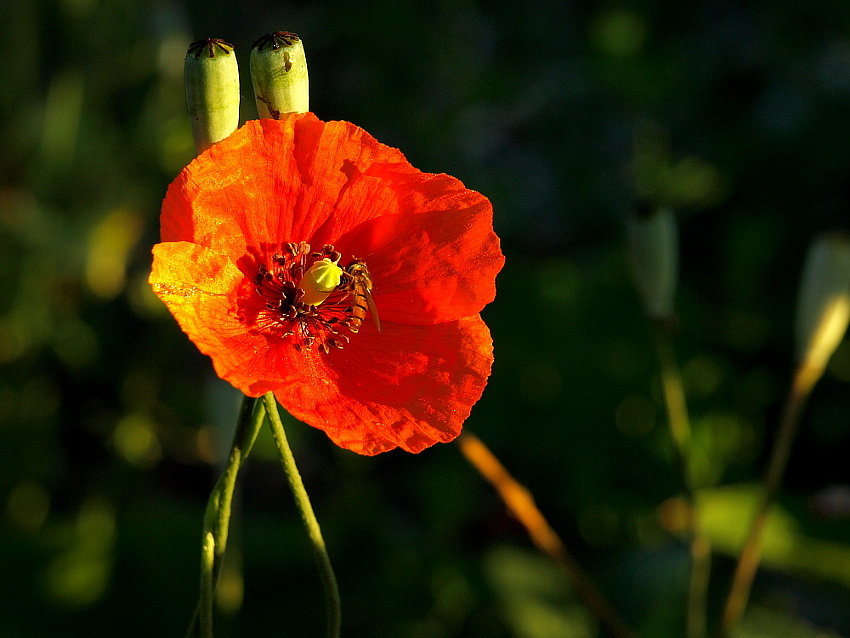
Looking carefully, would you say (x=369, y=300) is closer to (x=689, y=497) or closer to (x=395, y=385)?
(x=395, y=385)

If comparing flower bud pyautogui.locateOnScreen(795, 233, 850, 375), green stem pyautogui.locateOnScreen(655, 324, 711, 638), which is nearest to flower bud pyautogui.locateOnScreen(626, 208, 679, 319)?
green stem pyautogui.locateOnScreen(655, 324, 711, 638)

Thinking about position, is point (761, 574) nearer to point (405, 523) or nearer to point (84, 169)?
point (405, 523)

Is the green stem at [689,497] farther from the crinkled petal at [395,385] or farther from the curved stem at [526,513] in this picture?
the crinkled petal at [395,385]

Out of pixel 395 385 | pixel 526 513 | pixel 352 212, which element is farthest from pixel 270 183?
pixel 526 513

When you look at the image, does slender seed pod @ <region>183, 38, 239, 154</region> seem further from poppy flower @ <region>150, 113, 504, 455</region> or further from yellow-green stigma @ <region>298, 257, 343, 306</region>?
yellow-green stigma @ <region>298, 257, 343, 306</region>

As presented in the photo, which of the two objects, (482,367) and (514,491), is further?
(514,491)

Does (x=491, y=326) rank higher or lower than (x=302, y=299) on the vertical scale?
lower

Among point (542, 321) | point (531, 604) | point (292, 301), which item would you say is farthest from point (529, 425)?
point (292, 301)

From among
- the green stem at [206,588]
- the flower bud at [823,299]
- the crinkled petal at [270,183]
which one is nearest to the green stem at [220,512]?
the green stem at [206,588]
